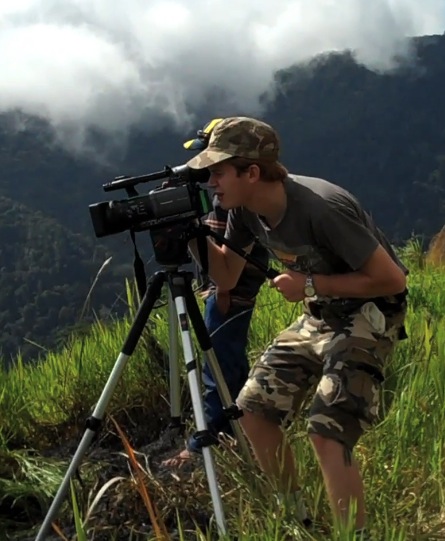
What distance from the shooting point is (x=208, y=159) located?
2479 mm

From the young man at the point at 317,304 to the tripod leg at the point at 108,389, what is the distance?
346 millimetres

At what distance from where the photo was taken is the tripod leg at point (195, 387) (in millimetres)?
2227

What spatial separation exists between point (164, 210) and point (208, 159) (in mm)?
198

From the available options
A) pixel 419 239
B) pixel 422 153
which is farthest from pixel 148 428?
pixel 422 153

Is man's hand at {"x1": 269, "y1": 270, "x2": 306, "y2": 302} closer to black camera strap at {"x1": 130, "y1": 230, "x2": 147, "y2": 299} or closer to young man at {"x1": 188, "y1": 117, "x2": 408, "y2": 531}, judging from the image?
young man at {"x1": 188, "y1": 117, "x2": 408, "y2": 531}

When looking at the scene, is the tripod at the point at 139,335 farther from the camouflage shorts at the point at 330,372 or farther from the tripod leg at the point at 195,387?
the camouflage shorts at the point at 330,372

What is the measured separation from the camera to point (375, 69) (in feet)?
491

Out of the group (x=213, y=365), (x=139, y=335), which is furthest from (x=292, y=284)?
(x=139, y=335)

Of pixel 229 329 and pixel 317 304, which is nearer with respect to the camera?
pixel 317 304

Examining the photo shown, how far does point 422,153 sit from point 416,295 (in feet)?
433

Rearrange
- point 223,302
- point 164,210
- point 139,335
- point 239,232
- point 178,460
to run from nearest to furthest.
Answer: point 164,210 → point 139,335 → point 239,232 → point 178,460 → point 223,302

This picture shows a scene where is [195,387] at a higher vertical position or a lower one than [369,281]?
lower

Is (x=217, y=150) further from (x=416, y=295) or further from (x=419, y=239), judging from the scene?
(x=419, y=239)

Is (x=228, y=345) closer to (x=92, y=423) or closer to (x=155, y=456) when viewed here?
(x=155, y=456)
